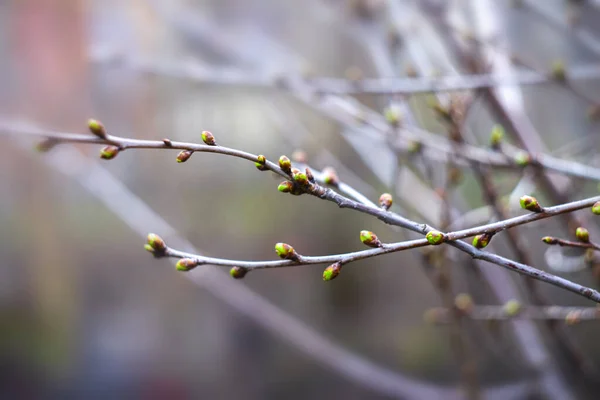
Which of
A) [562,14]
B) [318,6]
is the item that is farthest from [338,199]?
[318,6]

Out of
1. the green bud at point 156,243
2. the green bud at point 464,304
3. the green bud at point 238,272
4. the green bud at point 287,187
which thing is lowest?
the green bud at point 156,243

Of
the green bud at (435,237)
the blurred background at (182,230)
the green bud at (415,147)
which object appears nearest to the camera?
the green bud at (435,237)

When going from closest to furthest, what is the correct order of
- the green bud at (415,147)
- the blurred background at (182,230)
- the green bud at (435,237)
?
the green bud at (435,237) < the green bud at (415,147) < the blurred background at (182,230)

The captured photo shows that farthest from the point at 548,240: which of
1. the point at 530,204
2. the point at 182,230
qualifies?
the point at 182,230

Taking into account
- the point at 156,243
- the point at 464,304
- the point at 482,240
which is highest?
the point at 464,304

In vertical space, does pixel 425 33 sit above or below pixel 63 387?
above

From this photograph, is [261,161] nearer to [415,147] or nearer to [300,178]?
[300,178]

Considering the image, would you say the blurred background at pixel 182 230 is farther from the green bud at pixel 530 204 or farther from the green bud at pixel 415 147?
the green bud at pixel 530 204

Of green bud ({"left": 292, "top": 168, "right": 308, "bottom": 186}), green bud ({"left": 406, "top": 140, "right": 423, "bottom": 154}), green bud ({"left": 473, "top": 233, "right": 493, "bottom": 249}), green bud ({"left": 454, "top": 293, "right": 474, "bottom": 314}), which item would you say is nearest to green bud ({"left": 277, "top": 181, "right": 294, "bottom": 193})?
Result: green bud ({"left": 292, "top": 168, "right": 308, "bottom": 186})

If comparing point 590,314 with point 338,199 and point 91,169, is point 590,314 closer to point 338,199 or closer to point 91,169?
point 338,199

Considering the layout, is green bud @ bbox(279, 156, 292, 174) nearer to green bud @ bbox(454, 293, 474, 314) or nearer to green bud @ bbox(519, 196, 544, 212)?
green bud @ bbox(519, 196, 544, 212)

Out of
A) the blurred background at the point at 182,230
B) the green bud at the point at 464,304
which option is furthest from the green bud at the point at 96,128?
the blurred background at the point at 182,230
